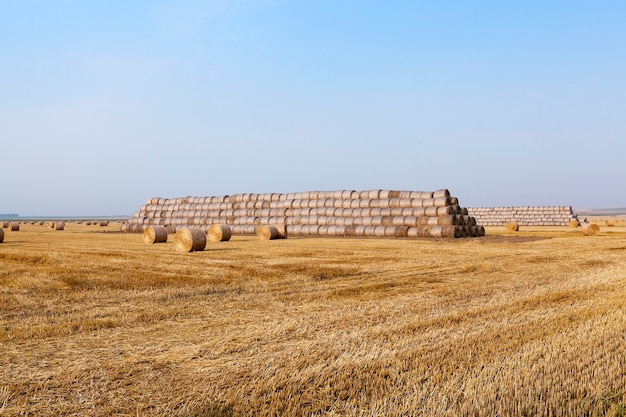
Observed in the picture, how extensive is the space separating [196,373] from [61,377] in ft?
3.49

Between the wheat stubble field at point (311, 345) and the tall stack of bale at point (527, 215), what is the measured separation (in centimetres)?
4697

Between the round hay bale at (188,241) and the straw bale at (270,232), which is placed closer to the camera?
the round hay bale at (188,241)

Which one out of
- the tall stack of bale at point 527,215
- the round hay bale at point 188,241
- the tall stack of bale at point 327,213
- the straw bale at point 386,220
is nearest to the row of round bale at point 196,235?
the round hay bale at point 188,241

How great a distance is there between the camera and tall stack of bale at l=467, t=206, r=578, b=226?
176 feet

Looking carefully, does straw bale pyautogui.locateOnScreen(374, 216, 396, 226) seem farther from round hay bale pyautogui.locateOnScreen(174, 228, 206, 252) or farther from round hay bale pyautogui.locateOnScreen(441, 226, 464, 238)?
round hay bale pyautogui.locateOnScreen(174, 228, 206, 252)

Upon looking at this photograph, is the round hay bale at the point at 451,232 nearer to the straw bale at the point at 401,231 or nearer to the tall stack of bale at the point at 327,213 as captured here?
the tall stack of bale at the point at 327,213

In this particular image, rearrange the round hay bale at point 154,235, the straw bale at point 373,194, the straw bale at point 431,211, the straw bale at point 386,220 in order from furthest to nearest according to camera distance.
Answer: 1. the straw bale at point 373,194
2. the straw bale at point 386,220
3. the straw bale at point 431,211
4. the round hay bale at point 154,235

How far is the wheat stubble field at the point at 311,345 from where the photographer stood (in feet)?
12.9

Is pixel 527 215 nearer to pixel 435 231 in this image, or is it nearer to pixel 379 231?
pixel 379 231

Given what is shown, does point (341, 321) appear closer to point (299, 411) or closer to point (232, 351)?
point (232, 351)

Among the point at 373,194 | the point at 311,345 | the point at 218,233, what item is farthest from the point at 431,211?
the point at 311,345

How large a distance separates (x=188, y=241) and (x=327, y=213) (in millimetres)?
16476

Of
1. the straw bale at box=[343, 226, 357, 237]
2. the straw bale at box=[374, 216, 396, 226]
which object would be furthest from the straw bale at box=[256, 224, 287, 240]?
the straw bale at box=[374, 216, 396, 226]

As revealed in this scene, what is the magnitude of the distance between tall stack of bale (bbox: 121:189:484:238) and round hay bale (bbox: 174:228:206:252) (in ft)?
34.5
